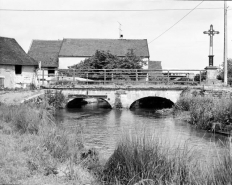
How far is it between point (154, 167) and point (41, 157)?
7.89ft

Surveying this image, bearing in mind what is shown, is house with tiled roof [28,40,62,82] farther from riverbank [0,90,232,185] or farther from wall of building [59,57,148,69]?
riverbank [0,90,232,185]

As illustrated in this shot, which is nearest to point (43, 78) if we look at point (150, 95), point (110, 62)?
point (150, 95)

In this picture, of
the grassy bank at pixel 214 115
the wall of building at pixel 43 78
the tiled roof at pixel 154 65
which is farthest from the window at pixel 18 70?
the grassy bank at pixel 214 115

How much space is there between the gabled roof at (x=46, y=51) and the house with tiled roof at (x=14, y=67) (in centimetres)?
689

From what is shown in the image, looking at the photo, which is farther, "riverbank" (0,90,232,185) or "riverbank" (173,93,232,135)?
"riverbank" (173,93,232,135)

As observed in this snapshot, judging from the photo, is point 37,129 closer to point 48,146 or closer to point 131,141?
point 48,146

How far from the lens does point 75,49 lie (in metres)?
42.7

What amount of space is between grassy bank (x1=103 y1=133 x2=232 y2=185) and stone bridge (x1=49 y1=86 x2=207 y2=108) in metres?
17.3

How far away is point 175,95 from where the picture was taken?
23.0m

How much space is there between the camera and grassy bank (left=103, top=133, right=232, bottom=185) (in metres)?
4.76

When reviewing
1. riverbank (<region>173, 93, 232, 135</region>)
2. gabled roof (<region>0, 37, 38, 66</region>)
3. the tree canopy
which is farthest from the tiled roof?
riverbank (<region>173, 93, 232, 135</region>)

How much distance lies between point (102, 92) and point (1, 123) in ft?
45.6

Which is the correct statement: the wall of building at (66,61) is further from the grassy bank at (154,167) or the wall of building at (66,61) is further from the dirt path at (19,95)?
the grassy bank at (154,167)

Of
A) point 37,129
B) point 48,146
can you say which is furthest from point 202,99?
point 48,146
